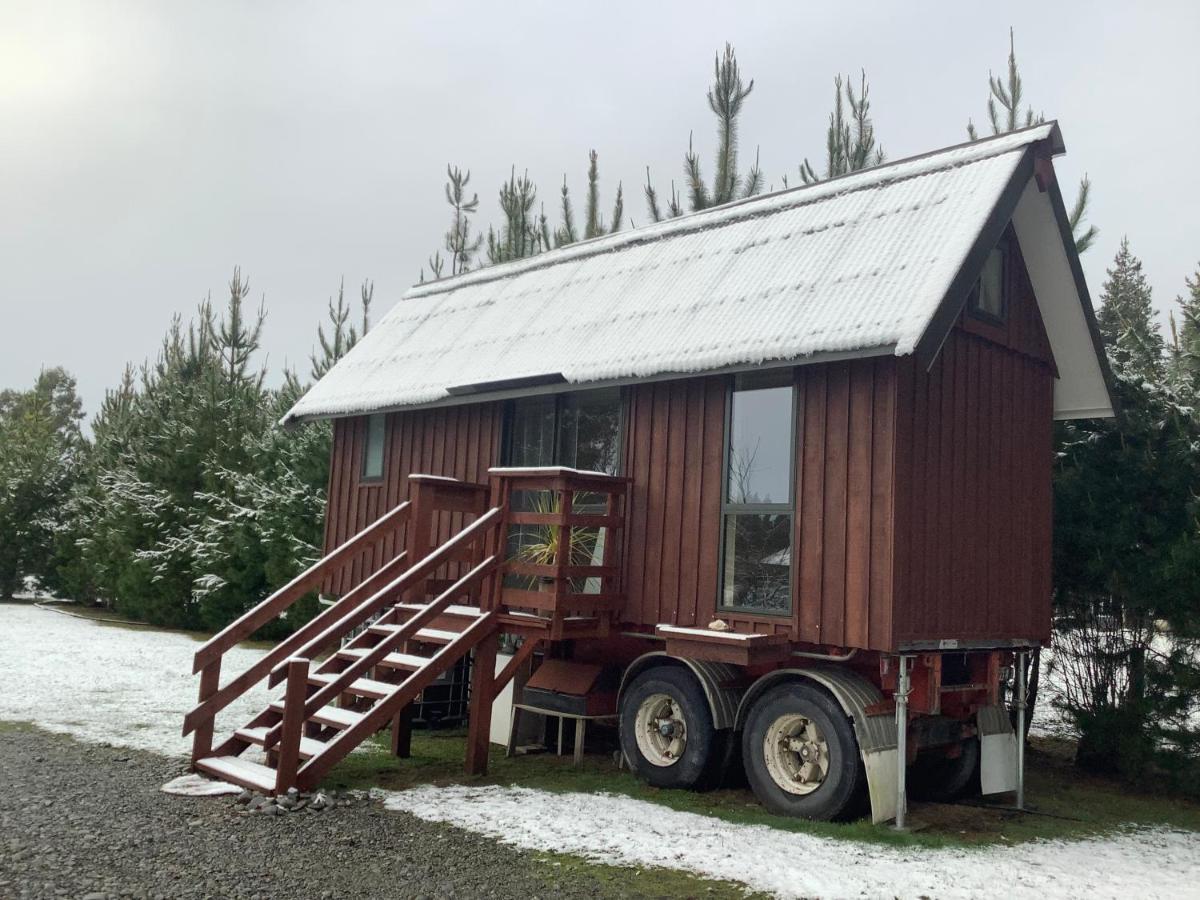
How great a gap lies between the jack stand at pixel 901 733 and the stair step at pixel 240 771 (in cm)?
446

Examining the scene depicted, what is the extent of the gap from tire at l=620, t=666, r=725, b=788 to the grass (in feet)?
0.54

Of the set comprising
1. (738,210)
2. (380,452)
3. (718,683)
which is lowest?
(718,683)

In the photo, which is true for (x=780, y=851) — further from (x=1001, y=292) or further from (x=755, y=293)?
(x=1001, y=292)

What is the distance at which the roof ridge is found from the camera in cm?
916

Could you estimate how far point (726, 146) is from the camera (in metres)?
22.2

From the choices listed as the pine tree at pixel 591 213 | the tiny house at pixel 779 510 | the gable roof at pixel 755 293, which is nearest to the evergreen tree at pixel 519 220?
the pine tree at pixel 591 213

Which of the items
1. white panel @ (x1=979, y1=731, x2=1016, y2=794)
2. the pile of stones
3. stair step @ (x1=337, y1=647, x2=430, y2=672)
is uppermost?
stair step @ (x1=337, y1=647, x2=430, y2=672)

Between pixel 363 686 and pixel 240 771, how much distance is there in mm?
1115

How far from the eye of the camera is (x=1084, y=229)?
50.4ft

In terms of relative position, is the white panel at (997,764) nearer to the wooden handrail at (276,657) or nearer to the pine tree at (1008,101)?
the wooden handrail at (276,657)

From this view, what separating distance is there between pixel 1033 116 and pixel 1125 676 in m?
10.4

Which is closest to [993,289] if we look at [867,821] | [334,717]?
[867,821]

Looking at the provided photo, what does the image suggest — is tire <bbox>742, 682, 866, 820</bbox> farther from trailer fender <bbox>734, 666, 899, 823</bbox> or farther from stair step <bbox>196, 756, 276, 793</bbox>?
stair step <bbox>196, 756, 276, 793</bbox>

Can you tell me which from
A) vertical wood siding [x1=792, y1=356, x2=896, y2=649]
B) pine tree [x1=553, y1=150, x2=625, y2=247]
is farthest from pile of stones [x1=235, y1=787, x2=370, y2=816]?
pine tree [x1=553, y1=150, x2=625, y2=247]
